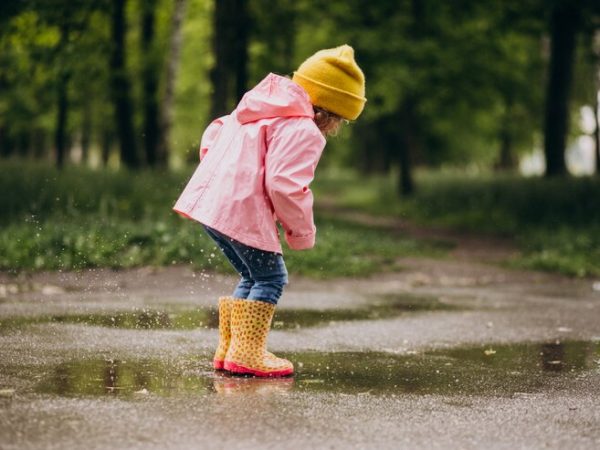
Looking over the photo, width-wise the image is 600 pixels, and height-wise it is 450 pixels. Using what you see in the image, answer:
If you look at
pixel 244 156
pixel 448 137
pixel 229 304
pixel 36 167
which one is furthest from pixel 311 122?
pixel 448 137

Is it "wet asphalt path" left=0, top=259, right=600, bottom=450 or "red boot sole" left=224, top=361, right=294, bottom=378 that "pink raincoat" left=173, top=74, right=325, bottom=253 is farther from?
"wet asphalt path" left=0, top=259, right=600, bottom=450

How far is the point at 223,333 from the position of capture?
18.1 ft

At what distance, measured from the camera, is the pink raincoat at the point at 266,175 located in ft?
16.4

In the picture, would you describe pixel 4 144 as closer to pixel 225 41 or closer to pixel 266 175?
pixel 225 41

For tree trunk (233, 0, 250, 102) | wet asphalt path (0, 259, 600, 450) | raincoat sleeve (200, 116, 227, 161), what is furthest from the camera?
tree trunk (233, 0, 250, 102)

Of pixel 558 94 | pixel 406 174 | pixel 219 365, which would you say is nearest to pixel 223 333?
pixel 219 365

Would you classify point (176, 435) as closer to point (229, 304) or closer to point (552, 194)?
point (229, 304)

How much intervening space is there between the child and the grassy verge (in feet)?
26.1

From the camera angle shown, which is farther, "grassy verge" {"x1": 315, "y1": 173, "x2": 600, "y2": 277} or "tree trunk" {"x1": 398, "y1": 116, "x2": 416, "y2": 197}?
"tree trunk" {"x1": 398, "y1": 116, "x2": 416, "y2": 197}

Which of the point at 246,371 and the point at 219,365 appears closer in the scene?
the point at 246,371

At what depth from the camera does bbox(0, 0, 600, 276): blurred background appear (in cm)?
1252

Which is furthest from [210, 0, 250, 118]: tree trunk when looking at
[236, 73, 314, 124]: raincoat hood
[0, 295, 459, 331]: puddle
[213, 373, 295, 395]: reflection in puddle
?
[213, 373, 295, 395]: reflection in puddle

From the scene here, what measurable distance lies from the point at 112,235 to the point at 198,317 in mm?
4282

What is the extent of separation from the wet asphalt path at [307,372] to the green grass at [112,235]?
95cm
